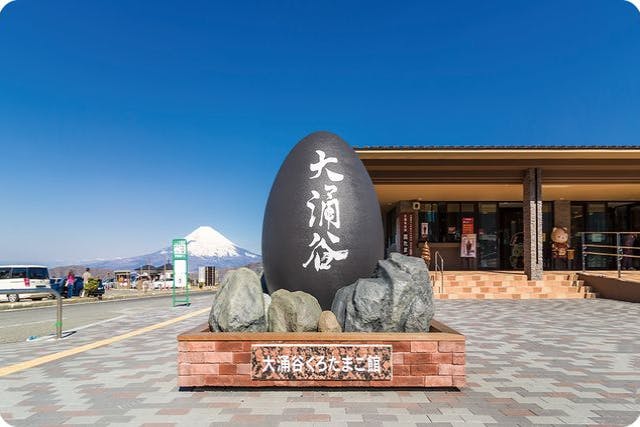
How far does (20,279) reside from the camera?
2130 cm

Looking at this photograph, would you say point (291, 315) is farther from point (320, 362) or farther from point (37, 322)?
point (37, 322)

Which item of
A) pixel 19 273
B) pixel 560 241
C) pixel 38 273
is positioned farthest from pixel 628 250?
pixel 19 273

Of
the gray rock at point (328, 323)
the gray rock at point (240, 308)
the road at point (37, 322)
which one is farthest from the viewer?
the road at point (37, 322)

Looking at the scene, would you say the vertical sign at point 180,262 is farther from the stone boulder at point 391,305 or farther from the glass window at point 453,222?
the glass window at point 453,222

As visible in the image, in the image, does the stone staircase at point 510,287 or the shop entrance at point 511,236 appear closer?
the stone staircase at point 510,287

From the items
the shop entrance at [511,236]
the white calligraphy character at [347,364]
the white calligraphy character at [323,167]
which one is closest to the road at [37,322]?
the white calligraphy character at [323,167]

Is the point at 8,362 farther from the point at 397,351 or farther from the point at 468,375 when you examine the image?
the point at 468,375

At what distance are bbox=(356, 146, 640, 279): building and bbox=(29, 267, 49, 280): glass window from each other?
19441 mm

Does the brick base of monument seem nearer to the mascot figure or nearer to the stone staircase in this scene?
the stone staircase

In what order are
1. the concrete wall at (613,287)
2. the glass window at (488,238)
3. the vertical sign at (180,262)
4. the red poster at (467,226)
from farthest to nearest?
the glass window at (488,238) → the red poster at (467,226) → the vertical sign at (180,262) → the concrete wall at (613,287)

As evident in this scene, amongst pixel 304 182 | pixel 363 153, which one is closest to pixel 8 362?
pixel 304 182

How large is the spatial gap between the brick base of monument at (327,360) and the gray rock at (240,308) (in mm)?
379

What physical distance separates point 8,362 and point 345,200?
6329 mm

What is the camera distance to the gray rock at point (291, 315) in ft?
17.6
